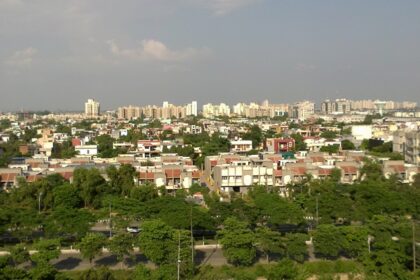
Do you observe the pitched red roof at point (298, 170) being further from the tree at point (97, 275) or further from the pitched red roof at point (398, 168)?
the tree at point (97, 275)

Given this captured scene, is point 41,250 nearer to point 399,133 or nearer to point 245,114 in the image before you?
point 399,133

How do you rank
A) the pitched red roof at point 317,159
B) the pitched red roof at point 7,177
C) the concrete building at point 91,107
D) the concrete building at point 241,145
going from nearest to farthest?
the pitched red roof at point 7,177 → the pitched red roof at point 317,159 → the concrete building at point 241,145 → the concrete building at point 91,107

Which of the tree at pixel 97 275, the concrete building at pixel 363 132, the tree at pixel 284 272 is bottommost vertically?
the tree at pixel 284 272

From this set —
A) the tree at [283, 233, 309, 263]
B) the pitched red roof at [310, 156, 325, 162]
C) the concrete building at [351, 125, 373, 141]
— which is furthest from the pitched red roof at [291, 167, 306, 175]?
the concrete building at [351, 125, 373, 141]

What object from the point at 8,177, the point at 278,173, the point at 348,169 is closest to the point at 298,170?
the point at 278,173

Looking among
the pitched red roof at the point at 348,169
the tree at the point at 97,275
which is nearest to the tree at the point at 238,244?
the tree at the point at 97,275

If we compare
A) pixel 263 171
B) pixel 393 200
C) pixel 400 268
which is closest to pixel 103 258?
pixel 400 268

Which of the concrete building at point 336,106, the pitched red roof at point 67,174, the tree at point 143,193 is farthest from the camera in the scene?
the concrete building at point 336,106

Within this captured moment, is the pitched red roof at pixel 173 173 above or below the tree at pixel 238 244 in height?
above
